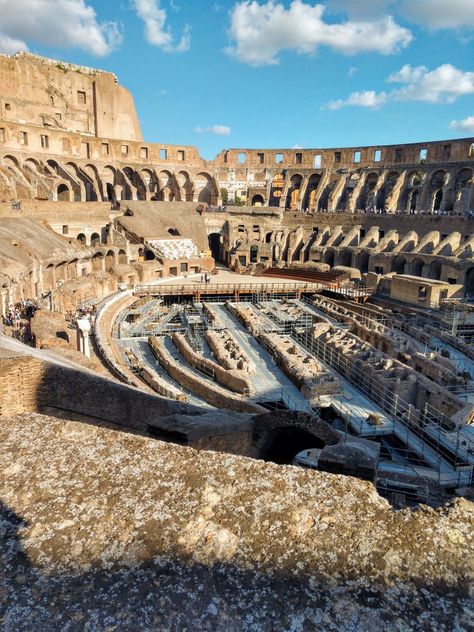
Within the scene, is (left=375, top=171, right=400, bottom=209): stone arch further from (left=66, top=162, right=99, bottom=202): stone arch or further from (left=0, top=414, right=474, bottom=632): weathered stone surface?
(left=0, top=414, right=474, bottom=632): weathered stone surface

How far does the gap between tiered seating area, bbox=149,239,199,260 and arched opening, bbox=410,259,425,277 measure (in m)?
16.0

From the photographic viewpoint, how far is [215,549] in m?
3.12

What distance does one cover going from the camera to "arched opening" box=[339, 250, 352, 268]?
34750mm

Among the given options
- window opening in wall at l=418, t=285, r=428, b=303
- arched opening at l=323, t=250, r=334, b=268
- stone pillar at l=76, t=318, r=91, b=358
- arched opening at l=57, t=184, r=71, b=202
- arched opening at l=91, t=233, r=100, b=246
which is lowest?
stone pillar at l=76, t=318, r=91, b=358

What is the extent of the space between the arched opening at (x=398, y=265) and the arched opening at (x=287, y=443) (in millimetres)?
25428

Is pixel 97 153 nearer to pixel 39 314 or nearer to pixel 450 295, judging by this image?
pixel 39 314

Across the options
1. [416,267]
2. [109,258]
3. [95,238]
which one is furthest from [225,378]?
[95,238]

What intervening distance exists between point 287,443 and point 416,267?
25231 mm

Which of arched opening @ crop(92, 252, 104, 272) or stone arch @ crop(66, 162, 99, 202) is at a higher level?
stone arch @ crop(66, 162, 99, 202)

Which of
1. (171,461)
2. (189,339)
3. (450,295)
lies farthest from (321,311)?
(171,461)

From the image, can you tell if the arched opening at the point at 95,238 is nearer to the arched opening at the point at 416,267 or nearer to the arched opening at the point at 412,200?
the arched opening at the point at 416,267

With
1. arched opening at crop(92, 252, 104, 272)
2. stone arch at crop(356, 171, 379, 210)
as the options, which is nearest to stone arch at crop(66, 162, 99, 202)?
arched opening at crop(92, 252, 104, 272)

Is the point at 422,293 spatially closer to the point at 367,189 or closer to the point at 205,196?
the point at 367,189

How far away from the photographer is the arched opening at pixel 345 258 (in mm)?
34750
